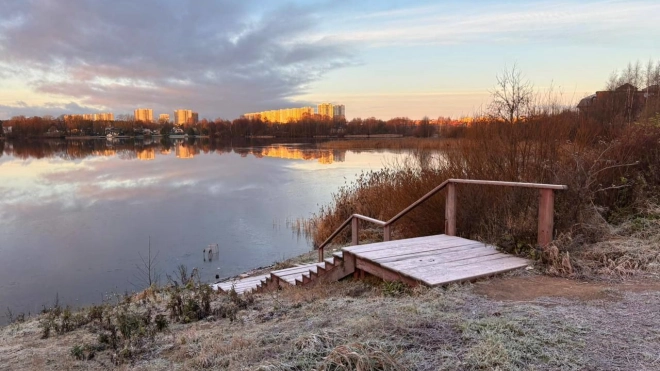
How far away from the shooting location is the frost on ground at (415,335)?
292 cm

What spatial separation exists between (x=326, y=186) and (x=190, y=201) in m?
6.67

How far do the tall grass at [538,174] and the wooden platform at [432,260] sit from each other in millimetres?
409

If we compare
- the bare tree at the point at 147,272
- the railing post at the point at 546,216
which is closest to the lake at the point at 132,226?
the bare tree at the point at 147,272

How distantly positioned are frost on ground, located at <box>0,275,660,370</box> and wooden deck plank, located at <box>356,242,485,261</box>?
2.06ft

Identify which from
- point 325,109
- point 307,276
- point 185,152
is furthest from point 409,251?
point 325,109

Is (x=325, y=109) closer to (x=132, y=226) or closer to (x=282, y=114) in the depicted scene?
(x=282, y=114)

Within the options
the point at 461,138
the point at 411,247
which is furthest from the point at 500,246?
the point at 461,138

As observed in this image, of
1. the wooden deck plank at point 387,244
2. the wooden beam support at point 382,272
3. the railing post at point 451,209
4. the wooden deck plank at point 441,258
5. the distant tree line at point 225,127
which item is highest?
the distant tree line at point 225,127

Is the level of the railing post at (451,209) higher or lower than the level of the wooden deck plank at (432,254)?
higher

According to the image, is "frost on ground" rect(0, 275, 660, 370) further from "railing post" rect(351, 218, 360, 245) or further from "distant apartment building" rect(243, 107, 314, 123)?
"distant apartment building" rect(243, 107, 314, 123)

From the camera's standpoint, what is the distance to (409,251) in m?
5.93

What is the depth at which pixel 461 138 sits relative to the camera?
32.2 ft

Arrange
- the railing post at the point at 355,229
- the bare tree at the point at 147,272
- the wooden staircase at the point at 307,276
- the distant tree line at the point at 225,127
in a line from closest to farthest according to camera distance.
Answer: the wooden staircase at the point at 307,276 → the railing post at the point at 355,229 → the bare tree at the point at 147,272 → the distant tree line at the point at 225,127

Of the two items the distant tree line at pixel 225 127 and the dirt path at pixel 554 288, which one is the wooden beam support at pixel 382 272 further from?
the distant tree line at pixel 225 127
